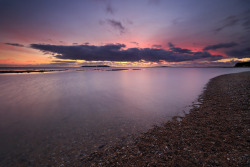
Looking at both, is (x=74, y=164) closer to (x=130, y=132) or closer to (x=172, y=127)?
(x=130, y=132)

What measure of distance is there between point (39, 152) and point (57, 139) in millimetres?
1132

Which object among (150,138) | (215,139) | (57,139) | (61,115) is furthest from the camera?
(61,115)

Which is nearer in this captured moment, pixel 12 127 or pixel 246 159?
pixel 246 159

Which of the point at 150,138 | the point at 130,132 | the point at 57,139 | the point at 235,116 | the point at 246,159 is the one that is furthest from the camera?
the point at 235,116

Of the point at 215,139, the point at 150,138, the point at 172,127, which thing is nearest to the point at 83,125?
the point at 150,138

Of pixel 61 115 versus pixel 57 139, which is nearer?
pixel 57 139

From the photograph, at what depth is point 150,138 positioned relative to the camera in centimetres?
666

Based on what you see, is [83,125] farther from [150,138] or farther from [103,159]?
[150,138]

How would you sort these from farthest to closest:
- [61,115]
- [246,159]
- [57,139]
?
[61,115], [57,139], [246,159]

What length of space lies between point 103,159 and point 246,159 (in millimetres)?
5791

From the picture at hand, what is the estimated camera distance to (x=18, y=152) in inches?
241

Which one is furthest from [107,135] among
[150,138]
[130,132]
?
[150,138]

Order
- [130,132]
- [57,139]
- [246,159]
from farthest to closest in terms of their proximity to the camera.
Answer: [130,132] → [57,139] → [246,159]

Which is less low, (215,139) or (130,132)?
(215,139)
